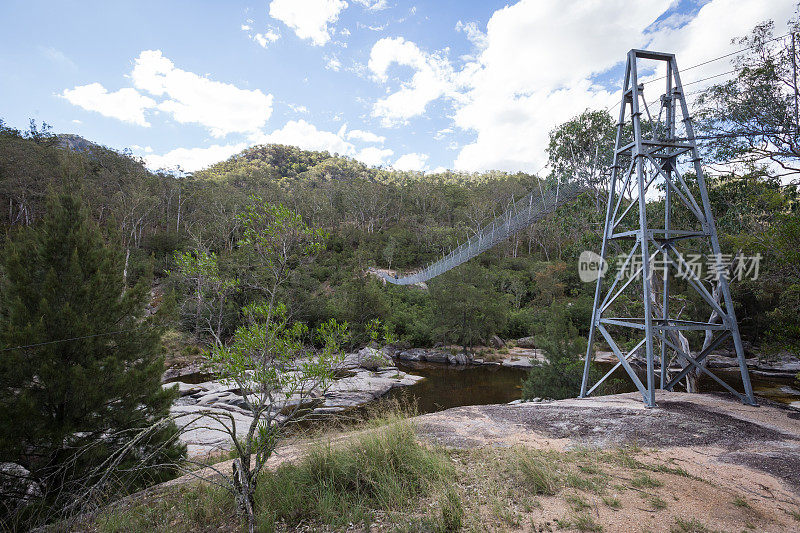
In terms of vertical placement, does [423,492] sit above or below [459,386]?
above

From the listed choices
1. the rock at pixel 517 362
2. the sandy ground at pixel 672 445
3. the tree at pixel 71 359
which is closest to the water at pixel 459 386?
the rock at pixel 517 362

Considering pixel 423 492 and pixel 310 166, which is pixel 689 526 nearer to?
pixel 423 492

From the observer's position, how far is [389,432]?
2.79 m

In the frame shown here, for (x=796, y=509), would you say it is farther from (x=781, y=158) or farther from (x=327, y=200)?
(x=327, y=200)

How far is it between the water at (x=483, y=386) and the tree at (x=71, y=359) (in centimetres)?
589

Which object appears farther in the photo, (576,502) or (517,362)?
(517,362)

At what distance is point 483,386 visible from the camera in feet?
35.0

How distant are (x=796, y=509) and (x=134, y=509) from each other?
4.06m

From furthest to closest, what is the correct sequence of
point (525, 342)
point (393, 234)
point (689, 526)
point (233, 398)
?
point (393, 234) → point (525, 342) → point (233, 398) → point (689, 526)

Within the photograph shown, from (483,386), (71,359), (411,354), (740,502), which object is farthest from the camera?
(411,354)

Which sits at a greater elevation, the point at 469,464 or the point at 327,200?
the point at 327,200

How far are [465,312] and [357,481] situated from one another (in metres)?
12.7

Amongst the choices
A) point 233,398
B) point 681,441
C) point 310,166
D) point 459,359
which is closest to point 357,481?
point 681,441

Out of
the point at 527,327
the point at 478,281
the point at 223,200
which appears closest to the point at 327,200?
the point at 223,200
